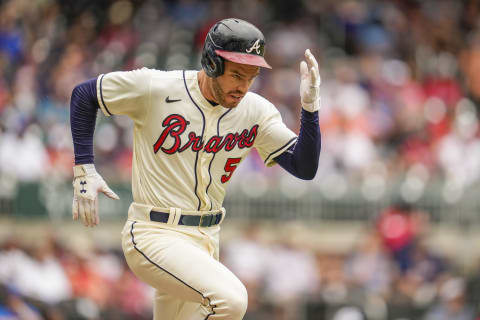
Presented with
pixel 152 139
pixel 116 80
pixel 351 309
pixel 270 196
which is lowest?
pixel 351 309

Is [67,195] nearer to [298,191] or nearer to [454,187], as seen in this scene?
[298,191]

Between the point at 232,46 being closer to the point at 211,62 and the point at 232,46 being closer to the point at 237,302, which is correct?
the point at 211,62

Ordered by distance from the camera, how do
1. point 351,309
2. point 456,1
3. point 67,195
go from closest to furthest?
point 351,309 < point 67,195 < point 456,1

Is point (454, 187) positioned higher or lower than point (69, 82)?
lower

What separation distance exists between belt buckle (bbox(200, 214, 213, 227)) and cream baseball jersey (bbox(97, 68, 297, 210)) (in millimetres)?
50

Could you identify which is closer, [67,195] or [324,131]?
[67,195]

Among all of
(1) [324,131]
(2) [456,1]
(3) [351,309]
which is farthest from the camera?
(2) [456,1]

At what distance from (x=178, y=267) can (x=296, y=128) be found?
7906 mm

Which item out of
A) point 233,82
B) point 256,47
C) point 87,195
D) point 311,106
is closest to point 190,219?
point 87,195

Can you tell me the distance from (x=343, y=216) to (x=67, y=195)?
3.39 metres

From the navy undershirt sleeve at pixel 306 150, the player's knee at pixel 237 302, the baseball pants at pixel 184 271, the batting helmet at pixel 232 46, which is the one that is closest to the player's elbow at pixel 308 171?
the navy undershirt sleeve at pixel 306 150

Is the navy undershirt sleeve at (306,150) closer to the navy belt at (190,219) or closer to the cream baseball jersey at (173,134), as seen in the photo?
the cream baseball jersey at (173,134)

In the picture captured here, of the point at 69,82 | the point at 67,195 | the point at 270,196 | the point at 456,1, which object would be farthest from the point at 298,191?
the point at 456,1

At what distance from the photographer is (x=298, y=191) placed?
11.5 m
